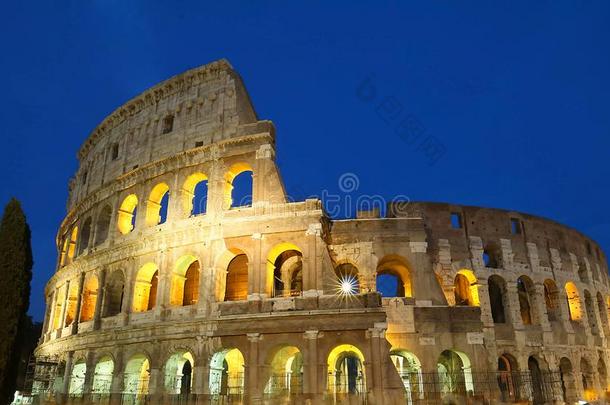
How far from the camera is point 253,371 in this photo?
1827 cm

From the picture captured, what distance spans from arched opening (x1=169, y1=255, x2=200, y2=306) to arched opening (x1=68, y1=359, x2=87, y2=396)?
18.6 feet

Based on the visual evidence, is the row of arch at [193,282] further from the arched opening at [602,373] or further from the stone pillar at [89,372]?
the arched opening at [602,373]

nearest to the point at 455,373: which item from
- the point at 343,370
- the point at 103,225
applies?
the point at 343,370

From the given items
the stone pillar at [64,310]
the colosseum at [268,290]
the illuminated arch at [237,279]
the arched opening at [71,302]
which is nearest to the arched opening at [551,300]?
the colosseum at [268,290]

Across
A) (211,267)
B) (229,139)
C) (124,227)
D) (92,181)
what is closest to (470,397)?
(211,267)

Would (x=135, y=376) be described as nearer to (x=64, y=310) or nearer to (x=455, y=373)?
(x=64, y=310)

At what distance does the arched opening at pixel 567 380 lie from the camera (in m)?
25.2

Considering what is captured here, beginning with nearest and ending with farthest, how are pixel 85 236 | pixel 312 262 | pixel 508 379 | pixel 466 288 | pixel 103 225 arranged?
1. pixel 312 262
2. pixel 508 379
3. pixel 466 288
4. pixel 103 225
5. pixel 85 236

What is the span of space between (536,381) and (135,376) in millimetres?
18946

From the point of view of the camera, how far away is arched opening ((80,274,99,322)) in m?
25.1

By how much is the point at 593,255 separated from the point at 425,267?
54.5ft

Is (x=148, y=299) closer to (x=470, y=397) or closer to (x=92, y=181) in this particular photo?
(x=92, y=181)

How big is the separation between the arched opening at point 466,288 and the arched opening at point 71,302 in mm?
19733

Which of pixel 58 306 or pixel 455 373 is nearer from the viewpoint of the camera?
pixel 455 373
